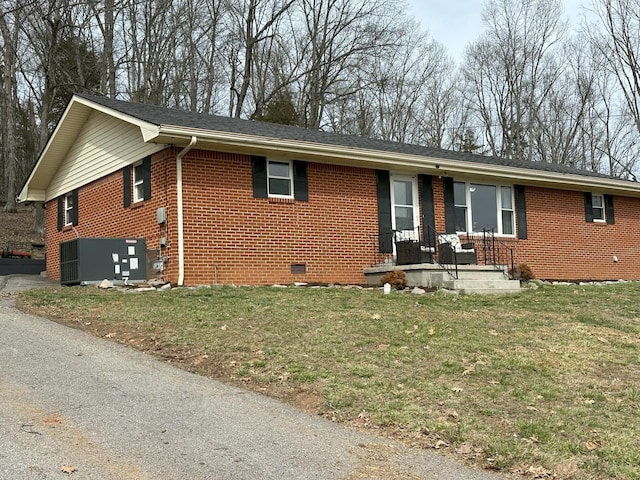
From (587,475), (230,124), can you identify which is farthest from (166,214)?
(587,475)

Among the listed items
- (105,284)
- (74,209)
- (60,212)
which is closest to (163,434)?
(105,284)

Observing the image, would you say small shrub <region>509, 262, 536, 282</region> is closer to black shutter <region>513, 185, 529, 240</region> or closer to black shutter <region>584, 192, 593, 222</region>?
black shutter <region>513, 185, 529, 240</region>

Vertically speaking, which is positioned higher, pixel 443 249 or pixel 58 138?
pixel 58 138

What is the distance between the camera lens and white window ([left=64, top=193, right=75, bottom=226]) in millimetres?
16812

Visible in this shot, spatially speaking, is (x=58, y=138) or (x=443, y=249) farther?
(x=58, y=138)

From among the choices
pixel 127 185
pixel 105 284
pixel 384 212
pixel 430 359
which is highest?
pixel 127 185

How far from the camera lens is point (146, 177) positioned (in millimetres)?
13008

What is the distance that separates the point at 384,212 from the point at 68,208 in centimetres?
822

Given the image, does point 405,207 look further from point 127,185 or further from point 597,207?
point 597,207

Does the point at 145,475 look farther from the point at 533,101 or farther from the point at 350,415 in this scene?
the point at 533,101

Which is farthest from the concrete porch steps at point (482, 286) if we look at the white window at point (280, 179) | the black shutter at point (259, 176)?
the black shutter at point (259, 176)

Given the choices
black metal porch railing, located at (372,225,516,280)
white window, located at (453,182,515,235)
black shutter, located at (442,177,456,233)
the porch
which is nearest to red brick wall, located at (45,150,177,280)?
the porch

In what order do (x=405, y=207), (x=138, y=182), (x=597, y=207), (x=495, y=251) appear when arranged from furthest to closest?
(x=597, y=207), (x=495, y=251), (x=405, y=207), (x=138, y=182)

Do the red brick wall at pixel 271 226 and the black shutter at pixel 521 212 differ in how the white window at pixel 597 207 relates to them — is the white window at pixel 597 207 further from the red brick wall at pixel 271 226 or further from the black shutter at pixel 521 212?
the red brick wall at pixel 271 226
